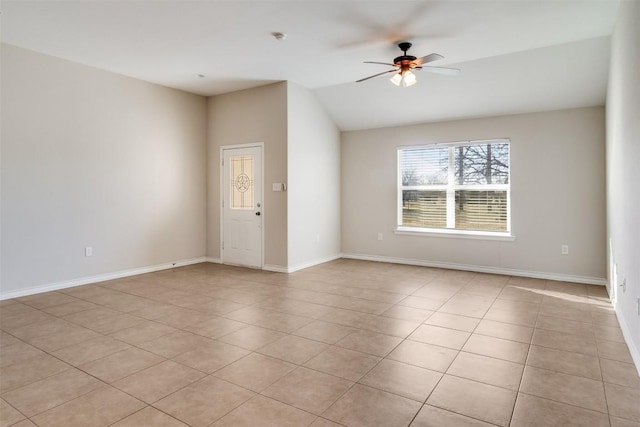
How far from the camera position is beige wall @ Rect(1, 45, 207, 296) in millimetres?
4285

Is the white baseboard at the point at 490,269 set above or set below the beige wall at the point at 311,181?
below

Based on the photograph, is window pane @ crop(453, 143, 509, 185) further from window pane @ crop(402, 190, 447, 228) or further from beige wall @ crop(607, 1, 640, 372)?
beige wall @ crop(607, 1, 640, 372)

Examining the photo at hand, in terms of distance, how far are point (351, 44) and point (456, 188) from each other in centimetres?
307

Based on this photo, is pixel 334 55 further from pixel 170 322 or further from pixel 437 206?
pixel 170 322

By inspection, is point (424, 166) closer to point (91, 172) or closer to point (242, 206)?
point (242, 206)

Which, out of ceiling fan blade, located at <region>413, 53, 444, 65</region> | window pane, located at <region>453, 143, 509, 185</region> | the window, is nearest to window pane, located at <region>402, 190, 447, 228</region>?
the window

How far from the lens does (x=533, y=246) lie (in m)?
5.38

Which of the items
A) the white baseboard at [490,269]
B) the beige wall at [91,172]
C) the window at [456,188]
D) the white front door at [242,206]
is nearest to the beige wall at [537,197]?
the white baseboard at [490,269]

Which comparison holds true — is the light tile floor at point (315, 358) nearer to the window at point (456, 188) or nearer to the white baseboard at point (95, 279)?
the white baseboard at point (95, 279)

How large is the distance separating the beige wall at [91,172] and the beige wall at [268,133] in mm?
551

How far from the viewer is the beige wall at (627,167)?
8.41 feet

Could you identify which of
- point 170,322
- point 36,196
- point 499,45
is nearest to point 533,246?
point 499,45

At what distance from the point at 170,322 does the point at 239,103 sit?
3.87m

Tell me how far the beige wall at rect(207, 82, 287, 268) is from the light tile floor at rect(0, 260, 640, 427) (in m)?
1.25
